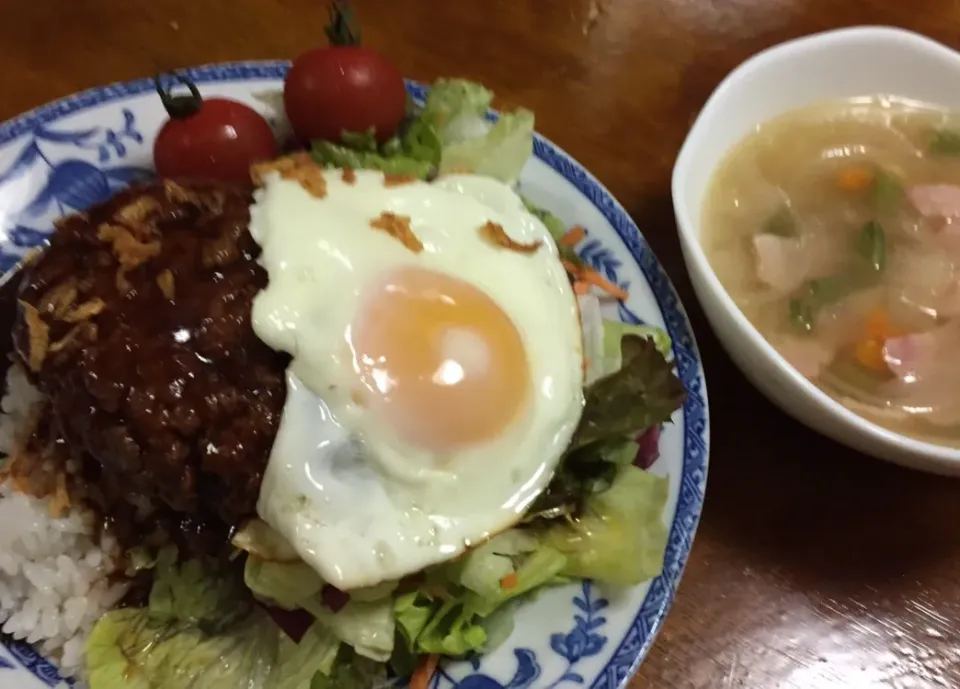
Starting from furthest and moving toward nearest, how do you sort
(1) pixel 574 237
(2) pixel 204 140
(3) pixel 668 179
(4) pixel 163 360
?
(3) pixel 668 179, (1) pixel 574 237, (2) pixel 204 140, (4) pixel 163 360

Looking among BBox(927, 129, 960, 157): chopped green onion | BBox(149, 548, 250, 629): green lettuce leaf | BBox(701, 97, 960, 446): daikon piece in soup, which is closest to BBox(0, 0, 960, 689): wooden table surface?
BBox(701, 97, 960, 446): daikon piece in soup

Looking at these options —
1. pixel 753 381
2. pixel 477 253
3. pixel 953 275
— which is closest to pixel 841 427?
pixel 753 381

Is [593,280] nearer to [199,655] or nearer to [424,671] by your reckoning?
[424,671]

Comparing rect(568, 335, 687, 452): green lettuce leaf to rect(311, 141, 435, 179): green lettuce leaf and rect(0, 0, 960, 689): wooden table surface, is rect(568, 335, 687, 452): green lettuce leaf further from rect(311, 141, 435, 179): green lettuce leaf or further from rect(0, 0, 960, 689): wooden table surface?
rect(311, 141, 435, 179): green lettuce leaf

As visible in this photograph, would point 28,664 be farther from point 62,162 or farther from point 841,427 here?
point 841,427

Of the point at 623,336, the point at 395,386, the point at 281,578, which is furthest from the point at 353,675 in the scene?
the point at 623,336

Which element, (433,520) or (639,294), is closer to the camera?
(433,520)

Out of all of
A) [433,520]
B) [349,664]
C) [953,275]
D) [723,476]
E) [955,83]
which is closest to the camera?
[433,520]
